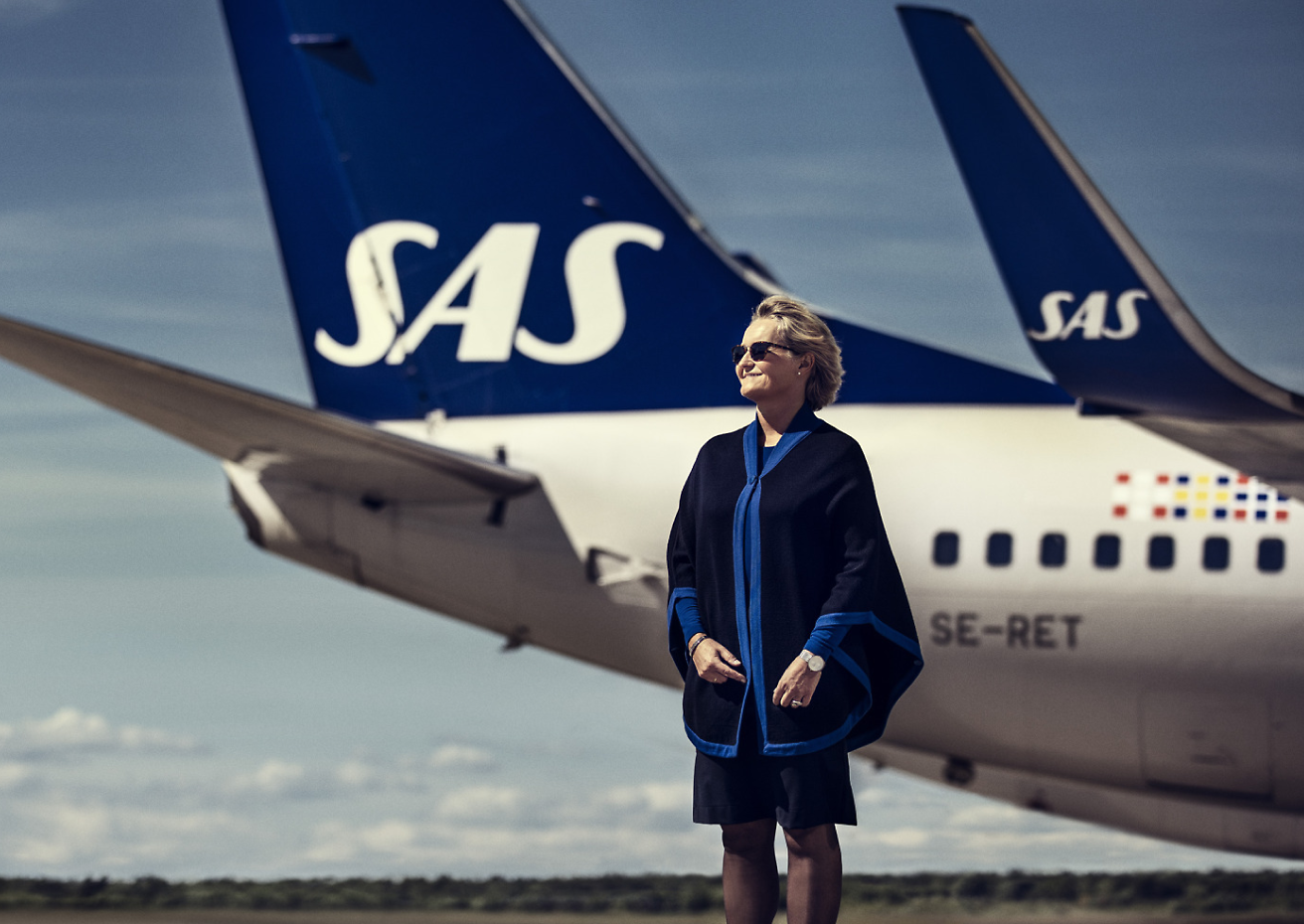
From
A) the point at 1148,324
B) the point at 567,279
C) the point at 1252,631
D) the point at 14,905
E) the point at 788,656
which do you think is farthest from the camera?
the point at 567,279

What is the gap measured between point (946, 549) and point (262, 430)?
4.17 metres

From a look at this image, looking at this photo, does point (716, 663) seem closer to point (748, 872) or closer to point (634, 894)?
point (748, 872)

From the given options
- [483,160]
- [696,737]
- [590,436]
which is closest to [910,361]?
[590,436]

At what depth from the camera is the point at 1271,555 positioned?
872 centimetres

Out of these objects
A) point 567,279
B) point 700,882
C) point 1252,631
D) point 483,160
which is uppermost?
point 483,160

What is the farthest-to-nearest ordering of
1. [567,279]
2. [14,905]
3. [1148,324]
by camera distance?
[567,279] < [14,905] < [1148,324]

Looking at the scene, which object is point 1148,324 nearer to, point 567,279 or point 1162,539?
point 1162,539

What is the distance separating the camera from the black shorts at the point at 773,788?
3771 mm

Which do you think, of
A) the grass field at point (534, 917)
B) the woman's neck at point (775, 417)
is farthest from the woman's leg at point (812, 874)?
the grass field at point (534, 917)

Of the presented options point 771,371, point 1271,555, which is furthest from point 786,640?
point 1271,555

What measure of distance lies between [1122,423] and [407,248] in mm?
5213

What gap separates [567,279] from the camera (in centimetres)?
1067

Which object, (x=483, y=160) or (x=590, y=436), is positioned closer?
(x=590, y=436)

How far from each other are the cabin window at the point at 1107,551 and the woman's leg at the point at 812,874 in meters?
5.57
